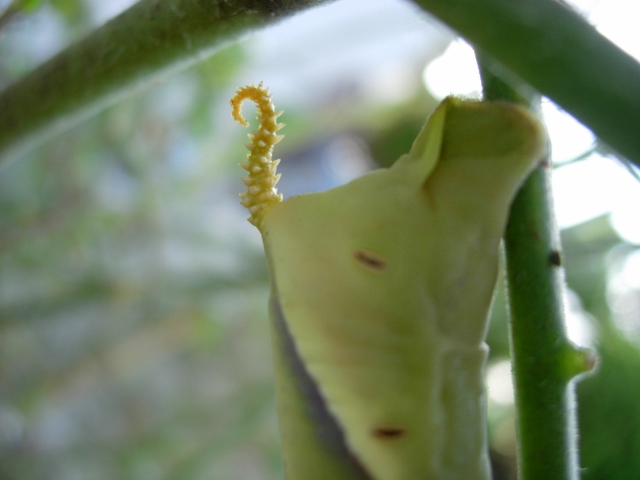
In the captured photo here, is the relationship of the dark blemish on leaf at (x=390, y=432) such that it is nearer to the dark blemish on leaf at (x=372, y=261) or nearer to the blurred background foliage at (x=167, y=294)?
the dark blemish on leaf at (x=372, y=261)

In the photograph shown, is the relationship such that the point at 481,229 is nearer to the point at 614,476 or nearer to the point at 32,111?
the point at 32,111

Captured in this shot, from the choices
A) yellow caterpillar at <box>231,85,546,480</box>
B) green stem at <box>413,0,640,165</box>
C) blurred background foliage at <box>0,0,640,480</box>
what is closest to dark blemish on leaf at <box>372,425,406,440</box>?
yellow caterpillar at <box>231,85,546,480</box>

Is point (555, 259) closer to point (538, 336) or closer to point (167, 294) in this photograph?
point (538, 336)

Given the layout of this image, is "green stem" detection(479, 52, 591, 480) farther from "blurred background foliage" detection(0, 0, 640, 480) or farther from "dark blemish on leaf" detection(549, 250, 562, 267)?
"blurred background foliage" detection(0, 0, 640, 480)

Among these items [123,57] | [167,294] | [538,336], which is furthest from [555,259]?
[167,294]

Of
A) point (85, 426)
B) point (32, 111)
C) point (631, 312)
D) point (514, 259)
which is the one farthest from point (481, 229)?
point (85, 426)

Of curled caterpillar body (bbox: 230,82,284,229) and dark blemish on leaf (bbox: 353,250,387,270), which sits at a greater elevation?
curled caterpillar body (bbox: 230,82,284,229)
